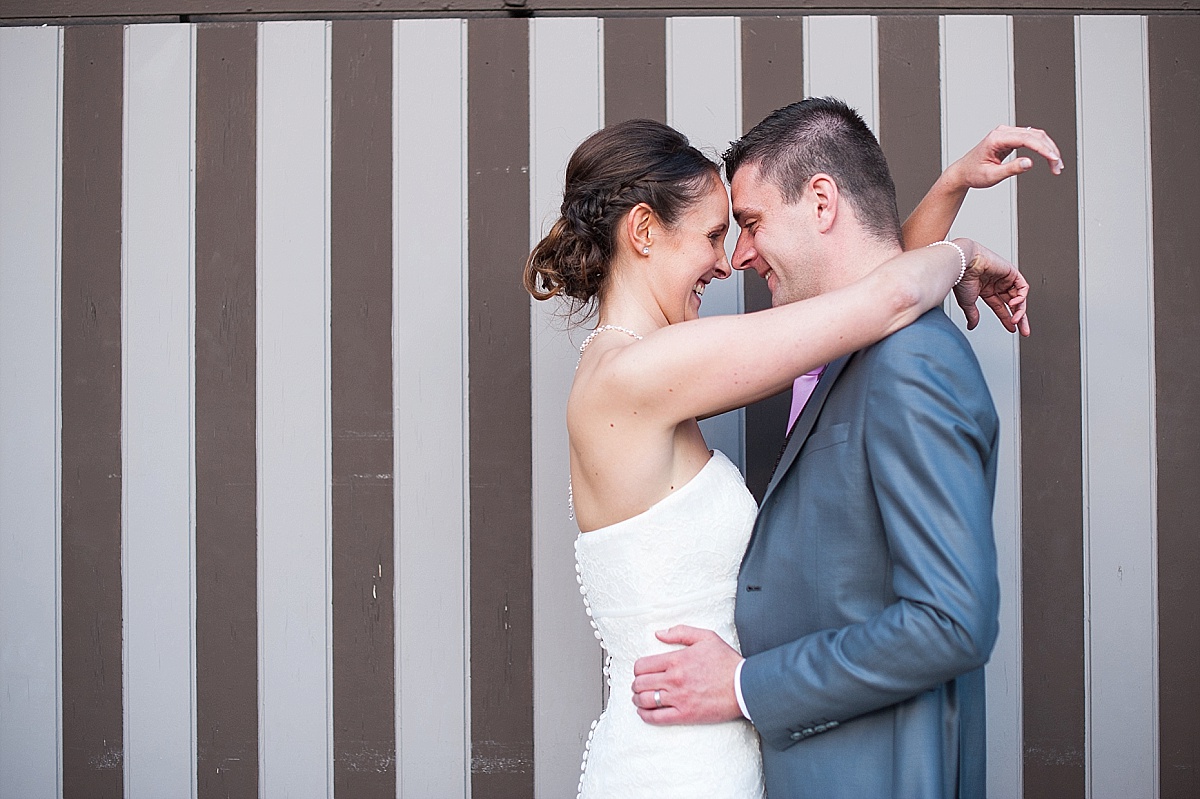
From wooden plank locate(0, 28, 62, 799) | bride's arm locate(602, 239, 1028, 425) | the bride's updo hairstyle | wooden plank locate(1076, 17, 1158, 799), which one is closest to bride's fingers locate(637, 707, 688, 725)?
bride's arm locate(602, 239, 1028, 425)

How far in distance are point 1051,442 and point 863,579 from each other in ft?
3.51

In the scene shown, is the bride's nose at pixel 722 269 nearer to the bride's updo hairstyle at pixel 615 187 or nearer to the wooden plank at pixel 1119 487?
the bride's updo hairstyle at pixel 615 187

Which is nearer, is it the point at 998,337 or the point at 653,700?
the point at 653,700

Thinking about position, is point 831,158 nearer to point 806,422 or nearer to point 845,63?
point 806,422

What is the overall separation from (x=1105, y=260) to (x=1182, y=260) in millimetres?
188

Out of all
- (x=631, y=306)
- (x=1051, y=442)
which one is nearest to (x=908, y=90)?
(x=1051, y=442)

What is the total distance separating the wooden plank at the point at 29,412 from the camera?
2.04m

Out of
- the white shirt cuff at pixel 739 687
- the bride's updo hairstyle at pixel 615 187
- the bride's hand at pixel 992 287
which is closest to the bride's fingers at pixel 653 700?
the white shirt cuff at pixel 739 687

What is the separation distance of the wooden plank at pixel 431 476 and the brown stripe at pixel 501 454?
0.10 ft

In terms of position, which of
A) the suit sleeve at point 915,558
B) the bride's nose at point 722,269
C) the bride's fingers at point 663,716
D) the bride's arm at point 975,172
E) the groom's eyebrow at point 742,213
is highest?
the bride's arm at point 975,172

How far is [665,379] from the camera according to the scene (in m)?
1.27

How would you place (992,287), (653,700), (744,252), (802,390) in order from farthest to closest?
(802,390) → (992,287) → (744,252) → (653,700)

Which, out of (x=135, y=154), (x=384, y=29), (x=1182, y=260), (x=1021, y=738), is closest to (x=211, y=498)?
(x=135, y=154)

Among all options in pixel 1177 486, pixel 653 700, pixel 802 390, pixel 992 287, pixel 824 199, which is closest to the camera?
pixel 653 700
